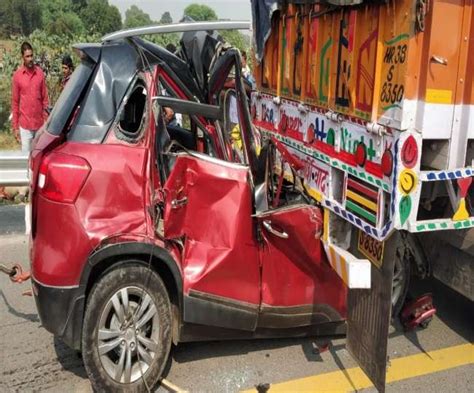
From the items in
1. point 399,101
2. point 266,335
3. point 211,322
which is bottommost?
point 266,335

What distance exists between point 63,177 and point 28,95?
5622 millimetres

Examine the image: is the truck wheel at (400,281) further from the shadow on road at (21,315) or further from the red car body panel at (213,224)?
the shadow on road at (21,315)

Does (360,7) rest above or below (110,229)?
above

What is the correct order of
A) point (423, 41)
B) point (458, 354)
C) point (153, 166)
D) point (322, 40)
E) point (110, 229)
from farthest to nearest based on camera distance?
1. point (458, 354)
2. point (322, 40)
3. point (153, 166)
4. point (110, 229)
5. point (423, 41)

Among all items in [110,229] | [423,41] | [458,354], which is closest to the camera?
[423,41]

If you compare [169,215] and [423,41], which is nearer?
[423,41]

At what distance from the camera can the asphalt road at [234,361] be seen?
3.61 m

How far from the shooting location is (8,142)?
12539 millimetres

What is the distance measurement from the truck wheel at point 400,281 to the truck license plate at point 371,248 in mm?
743

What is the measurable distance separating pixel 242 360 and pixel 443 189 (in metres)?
1.74

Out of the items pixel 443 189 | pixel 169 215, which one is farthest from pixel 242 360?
pixel 443 189

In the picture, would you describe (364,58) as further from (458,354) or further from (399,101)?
(458,354)

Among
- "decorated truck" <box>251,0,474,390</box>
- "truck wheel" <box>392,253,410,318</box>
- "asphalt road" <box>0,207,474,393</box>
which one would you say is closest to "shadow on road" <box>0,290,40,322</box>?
"asphalt road" <box>0,207,474,393</box>

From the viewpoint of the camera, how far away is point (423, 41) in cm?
290
